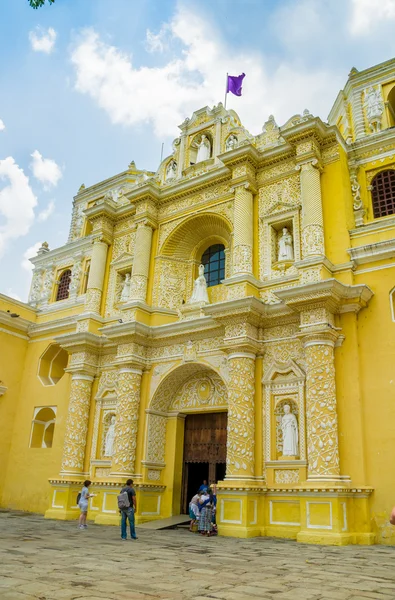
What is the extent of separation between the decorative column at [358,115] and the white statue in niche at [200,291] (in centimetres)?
616

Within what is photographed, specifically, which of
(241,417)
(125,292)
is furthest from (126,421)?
(125,292)

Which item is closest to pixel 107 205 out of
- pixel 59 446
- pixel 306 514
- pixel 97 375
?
pixel 97 375

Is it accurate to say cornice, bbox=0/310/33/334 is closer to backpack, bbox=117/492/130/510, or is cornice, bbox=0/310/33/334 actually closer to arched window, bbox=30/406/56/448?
arched window, bbox=30/406/56/448

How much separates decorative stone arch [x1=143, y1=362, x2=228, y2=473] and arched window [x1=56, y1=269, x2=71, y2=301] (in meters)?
6.91

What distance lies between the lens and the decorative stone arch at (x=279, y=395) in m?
11.9

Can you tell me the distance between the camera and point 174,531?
12125 millimetres

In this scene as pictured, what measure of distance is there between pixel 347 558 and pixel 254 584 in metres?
3.01

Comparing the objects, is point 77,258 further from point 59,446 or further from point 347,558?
point 347,558

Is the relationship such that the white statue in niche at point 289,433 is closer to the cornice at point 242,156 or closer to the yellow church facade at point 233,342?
the yellow church facade at point 233,342

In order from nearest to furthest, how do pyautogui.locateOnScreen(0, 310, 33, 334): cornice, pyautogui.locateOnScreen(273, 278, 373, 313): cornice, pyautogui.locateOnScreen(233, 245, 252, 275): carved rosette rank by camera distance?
pyautogui.locateOnScreen(273, 278, 373, 313): cornice, pyautogui.locateOnScreen(233, 245, 252, 275): carved rosette, pyautogui.locateOnScreen(0, 310, 33, 334): cornice

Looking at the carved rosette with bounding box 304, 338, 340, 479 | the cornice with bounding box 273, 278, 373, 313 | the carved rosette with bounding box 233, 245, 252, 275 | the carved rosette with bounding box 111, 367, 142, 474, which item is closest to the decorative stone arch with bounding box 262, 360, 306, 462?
the carved rosette with bounding box 304, 338, 340, 479

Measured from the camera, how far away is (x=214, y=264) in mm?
16422

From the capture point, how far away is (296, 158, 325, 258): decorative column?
1261 cm

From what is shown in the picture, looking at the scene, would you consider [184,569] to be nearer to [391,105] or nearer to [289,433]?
[289,433]
